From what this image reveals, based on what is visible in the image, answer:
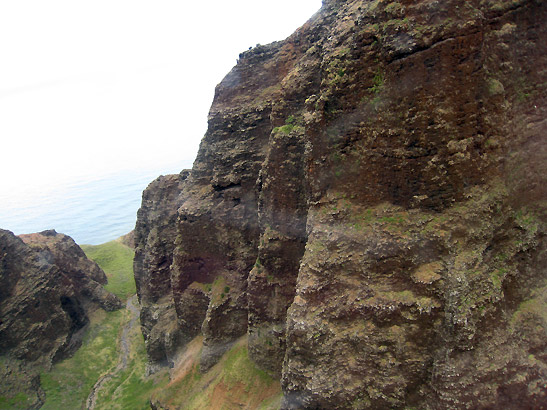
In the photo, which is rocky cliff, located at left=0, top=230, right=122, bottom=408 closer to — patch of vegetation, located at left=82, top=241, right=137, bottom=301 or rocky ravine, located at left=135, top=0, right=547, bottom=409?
patch of vegetation, located at left=82, top=241, right=137, bottom=301

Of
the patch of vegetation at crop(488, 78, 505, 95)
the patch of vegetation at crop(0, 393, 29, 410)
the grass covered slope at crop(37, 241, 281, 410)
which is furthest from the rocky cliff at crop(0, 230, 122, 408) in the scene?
the patch of vegetation at crop(488, 78, 505, 95)

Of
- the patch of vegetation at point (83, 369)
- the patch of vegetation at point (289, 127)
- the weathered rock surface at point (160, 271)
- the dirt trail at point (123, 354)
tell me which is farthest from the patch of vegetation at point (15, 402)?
the patch of vegetation at point (289, 127)

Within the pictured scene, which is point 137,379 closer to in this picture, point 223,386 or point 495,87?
point 223,386

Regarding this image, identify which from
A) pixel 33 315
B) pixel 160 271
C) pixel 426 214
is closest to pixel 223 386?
pixel 160 271

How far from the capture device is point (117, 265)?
199 feet

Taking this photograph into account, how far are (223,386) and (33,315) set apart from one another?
24.3 metres

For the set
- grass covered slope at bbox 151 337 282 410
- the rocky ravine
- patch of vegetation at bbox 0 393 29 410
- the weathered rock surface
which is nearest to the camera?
the rocky ravine

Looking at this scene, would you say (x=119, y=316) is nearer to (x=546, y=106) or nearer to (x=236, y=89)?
(x=236, y=89)

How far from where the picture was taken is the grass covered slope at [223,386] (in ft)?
65.4

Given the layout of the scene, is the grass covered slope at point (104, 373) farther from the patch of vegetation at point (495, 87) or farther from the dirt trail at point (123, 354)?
the patch of vegetation at point (495, 87)

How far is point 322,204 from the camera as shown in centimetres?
1409

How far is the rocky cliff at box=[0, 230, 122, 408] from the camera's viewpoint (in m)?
32.3

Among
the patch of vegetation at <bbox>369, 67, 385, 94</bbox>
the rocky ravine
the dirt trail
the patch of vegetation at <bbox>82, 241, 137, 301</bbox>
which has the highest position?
the patch of vegetation at <bbox>369, 67, 385, 94</bbox>

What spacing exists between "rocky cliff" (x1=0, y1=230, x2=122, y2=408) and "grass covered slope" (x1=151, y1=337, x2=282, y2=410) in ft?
49.3
